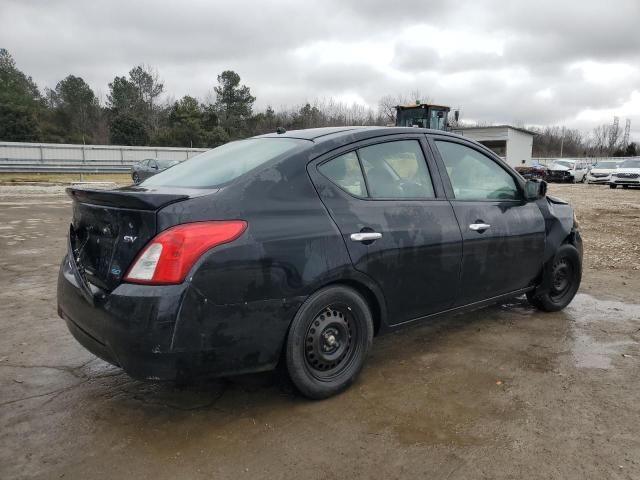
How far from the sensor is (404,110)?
23672 millimetres

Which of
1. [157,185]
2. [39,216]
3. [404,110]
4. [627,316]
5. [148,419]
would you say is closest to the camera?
[148,419]

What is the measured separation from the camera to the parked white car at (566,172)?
107 ft

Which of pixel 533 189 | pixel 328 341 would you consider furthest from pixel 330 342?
pixel 533 189

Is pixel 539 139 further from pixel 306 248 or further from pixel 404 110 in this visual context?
pixel 306 248

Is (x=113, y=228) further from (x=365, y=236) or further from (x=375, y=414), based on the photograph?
(x=375, y=414)

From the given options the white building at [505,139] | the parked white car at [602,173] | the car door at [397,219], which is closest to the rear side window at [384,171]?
the car door at [397,219]

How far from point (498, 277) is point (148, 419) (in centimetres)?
272

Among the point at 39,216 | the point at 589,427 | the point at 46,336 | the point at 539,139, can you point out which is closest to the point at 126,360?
the point at 46,336

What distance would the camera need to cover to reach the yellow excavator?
2303 cm

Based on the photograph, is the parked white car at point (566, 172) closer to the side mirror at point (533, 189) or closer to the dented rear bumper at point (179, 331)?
the side mirror at point (533, 189)

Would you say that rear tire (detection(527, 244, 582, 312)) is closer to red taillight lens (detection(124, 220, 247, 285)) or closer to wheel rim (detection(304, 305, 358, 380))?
wheel rim (detection(304, 305, 358, 380))

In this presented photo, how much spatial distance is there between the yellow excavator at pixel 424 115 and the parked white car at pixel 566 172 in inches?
503

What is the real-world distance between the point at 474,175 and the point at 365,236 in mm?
1397

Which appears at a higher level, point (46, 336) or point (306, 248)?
point (306, 248)
